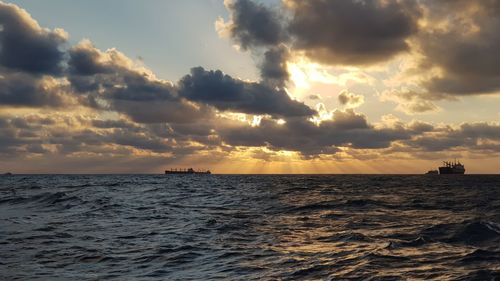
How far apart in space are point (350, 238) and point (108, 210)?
1148 inches

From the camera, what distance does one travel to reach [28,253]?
22.4 meters

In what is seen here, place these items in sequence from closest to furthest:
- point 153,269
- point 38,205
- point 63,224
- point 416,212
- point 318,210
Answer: point 153,269 → point 63,224 → point 416,212 → point 318,210 → point 38,205

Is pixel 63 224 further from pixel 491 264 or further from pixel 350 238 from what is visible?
pixel 491 264

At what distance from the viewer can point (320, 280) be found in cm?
1563

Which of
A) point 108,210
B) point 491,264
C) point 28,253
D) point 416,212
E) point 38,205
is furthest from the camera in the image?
point 38,205

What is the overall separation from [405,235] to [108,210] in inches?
1232

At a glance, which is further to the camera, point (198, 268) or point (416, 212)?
point (416, 212)

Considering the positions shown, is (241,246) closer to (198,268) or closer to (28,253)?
(198,268)

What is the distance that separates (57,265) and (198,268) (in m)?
6.40

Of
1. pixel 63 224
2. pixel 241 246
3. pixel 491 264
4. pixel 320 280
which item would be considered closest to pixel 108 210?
pixel 63 224

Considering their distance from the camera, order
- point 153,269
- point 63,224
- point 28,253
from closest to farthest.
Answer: point 153,269 → point 28,253 → point 63,224

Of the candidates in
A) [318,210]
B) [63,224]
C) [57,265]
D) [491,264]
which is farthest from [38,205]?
[491,264]

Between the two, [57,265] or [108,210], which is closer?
[57,265]

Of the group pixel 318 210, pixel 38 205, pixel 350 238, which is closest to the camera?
pixel 350 238
